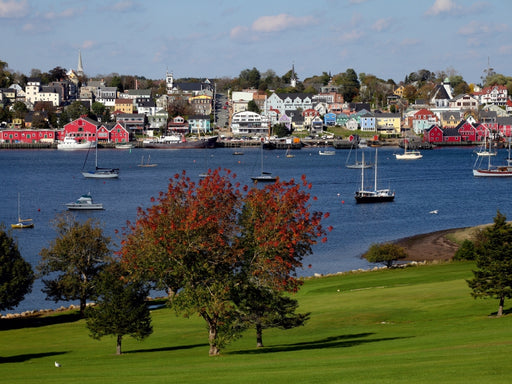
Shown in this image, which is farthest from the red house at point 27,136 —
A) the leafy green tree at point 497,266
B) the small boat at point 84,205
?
the leafy green tree at point 497,266

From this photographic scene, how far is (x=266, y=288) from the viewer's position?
20.5 meters

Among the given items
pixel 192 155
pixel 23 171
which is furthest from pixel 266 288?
pixel 192 155

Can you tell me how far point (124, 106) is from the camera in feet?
588

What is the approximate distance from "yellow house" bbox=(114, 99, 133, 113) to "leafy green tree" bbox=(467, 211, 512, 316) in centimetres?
16059

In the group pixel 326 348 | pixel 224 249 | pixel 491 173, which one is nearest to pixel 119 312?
pixel 224 249

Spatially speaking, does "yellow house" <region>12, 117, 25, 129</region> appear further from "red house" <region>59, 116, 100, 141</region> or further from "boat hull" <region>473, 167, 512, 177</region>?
"boat hull" <region>473, 167, 512, 177</region>

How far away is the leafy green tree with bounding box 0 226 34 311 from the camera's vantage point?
30594mm

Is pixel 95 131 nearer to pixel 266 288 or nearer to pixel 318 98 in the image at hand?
pixel 318 98

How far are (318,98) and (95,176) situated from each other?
9661cm

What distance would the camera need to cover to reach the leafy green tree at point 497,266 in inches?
867

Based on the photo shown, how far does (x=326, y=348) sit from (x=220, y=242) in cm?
376

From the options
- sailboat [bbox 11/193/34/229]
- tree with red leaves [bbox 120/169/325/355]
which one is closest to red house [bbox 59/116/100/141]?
sailboat [bbox 11/193/34/229]

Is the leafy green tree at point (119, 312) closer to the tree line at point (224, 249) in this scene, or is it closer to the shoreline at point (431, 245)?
the tree line at point (224, 249)

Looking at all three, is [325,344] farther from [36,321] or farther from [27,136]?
[27,136]
